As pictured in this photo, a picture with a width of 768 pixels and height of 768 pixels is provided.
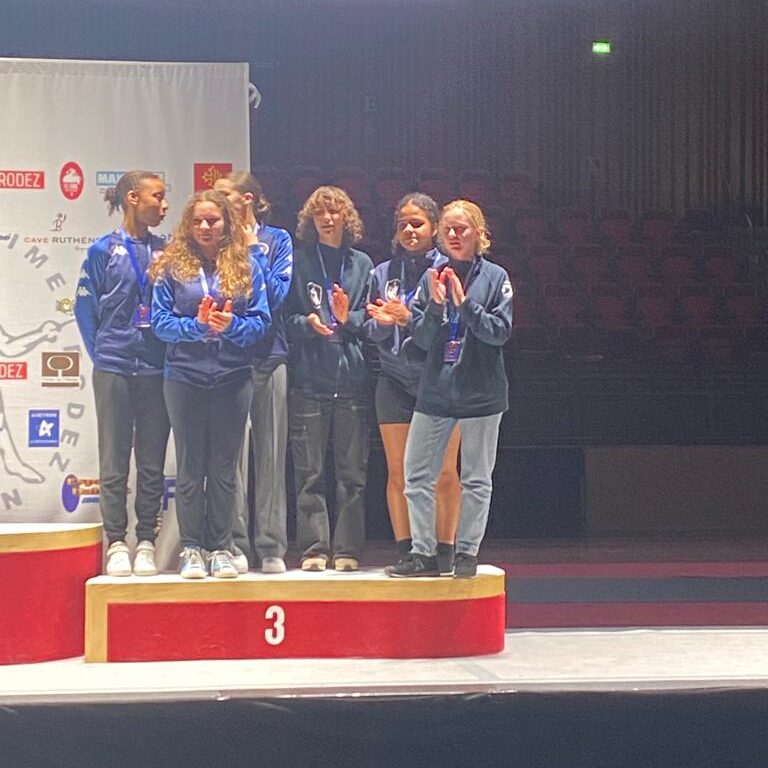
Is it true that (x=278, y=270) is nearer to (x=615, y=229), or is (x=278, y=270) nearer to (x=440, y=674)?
(x=440, y=674)

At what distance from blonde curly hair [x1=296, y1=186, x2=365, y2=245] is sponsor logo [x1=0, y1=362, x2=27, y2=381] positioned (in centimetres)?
126

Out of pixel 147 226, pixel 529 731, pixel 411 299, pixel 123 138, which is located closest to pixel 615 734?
pixel 529 731

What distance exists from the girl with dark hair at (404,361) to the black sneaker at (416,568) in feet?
0.18

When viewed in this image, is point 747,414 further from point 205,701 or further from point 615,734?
point 205,701

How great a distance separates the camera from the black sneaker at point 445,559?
13.8 feet

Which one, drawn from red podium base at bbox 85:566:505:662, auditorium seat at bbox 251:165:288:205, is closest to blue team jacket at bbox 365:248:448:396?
red podium base at bbox 85:566:505:662

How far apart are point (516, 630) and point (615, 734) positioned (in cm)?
122

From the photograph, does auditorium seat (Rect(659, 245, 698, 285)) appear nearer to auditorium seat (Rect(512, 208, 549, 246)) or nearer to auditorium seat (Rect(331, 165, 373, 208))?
auditorium seat (Rect(512, 208, 549, 246))

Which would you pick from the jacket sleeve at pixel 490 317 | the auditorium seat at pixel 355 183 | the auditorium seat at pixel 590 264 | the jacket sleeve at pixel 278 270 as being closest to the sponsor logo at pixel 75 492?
the jacket sleeve at pixel 278 270

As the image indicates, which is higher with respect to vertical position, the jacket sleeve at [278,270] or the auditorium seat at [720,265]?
the auditorium seat at [720,265]

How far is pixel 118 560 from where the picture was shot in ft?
13.8

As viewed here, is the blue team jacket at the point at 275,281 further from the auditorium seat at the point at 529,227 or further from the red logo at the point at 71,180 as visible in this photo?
the auditorium seat at the point at 529,227

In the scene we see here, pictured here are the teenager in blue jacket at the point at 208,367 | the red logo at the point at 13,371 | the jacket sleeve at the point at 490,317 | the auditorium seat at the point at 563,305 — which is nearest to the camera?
the jacket sleeve at the point at 490,317

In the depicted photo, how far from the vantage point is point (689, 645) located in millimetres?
4285
